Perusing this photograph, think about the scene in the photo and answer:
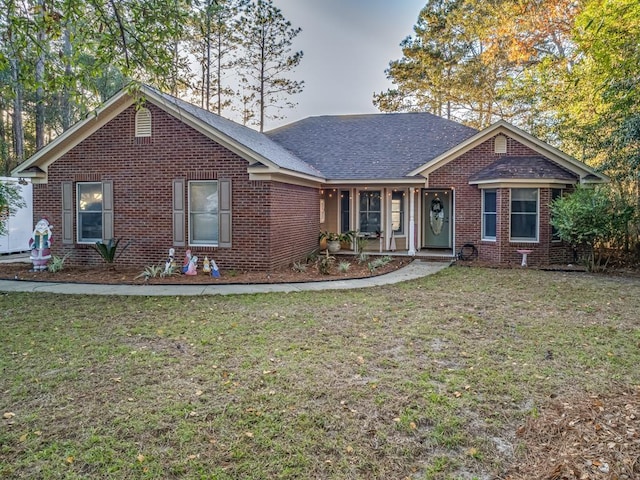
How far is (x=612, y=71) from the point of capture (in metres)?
11.9

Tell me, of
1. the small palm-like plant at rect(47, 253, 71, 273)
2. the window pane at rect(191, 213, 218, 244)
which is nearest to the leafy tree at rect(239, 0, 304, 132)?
the window pane at rect(191, 213, 218, 244)

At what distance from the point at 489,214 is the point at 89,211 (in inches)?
454

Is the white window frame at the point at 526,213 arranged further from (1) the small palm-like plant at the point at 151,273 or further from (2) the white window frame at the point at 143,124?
(2) the white window frame at the point at 143,124

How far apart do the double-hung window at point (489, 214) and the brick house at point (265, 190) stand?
0.17ft

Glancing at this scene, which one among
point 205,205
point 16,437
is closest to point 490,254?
point 205,205

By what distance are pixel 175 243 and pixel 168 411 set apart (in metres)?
8.07

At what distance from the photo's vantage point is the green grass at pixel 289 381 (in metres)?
3.07

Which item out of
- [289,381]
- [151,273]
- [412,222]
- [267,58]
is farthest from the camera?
[267,58]

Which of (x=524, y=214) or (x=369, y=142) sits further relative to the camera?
(x=369, y=142)

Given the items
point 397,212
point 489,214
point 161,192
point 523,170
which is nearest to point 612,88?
point 523,170

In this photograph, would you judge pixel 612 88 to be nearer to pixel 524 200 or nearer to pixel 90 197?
pixel 524 200

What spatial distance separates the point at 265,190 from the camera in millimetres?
10703

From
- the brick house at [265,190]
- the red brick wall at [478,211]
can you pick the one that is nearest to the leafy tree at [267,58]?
the brick house at [265,190]

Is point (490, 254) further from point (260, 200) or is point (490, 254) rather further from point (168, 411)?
point (168, 411)
